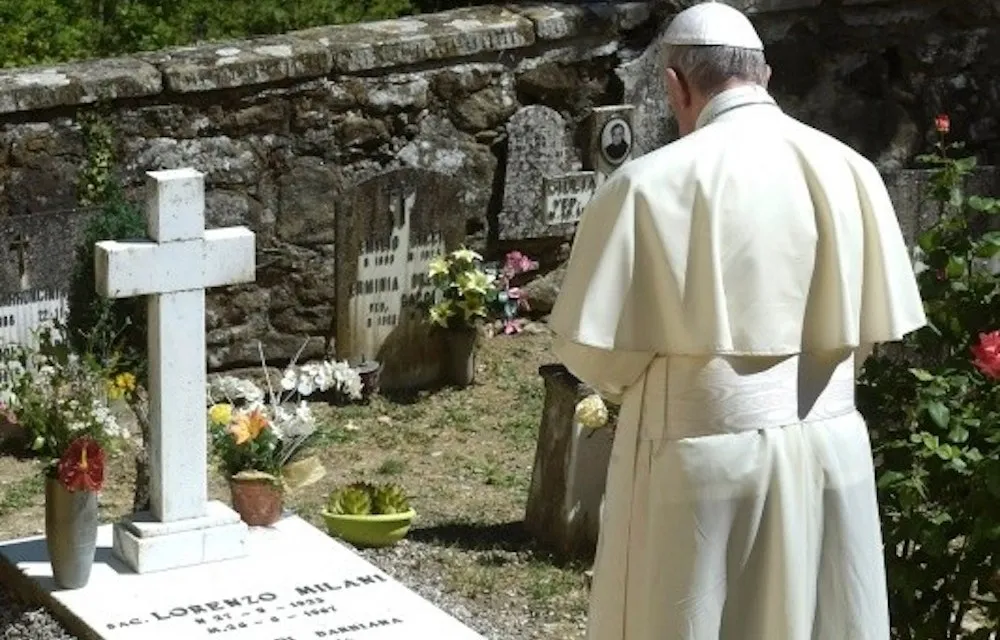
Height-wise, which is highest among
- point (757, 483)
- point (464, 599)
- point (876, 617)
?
point (757, 483)

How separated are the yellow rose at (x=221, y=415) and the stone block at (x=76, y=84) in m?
1.88

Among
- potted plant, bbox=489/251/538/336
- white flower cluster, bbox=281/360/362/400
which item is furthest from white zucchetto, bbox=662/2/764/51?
potted plant, bbox=489/251/538/336

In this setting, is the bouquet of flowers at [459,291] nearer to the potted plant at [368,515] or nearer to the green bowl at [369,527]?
the potted plant at [368,515]

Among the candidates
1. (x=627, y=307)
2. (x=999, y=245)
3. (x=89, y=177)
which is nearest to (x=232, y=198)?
(x=89, y=177)

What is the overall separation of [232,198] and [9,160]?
2.93 feet

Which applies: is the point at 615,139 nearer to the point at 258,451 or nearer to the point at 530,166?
the point at 530,166

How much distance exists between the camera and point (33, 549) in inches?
264

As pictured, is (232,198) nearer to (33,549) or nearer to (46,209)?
(46,209)

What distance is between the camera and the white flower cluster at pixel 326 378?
26.6 feet

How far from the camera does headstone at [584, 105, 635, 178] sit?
31.2 ft

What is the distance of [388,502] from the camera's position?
7.28 m

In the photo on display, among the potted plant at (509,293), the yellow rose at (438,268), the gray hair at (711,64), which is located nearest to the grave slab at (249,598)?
the gray hair at (711,64)

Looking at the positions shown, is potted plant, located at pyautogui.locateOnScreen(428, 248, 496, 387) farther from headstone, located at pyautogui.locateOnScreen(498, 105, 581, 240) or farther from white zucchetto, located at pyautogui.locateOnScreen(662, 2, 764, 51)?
white zucchetto, located at pyautogui.locateOnScreen(662, 2, 764, 51)

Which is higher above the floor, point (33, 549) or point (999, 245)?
point (999, 245)
